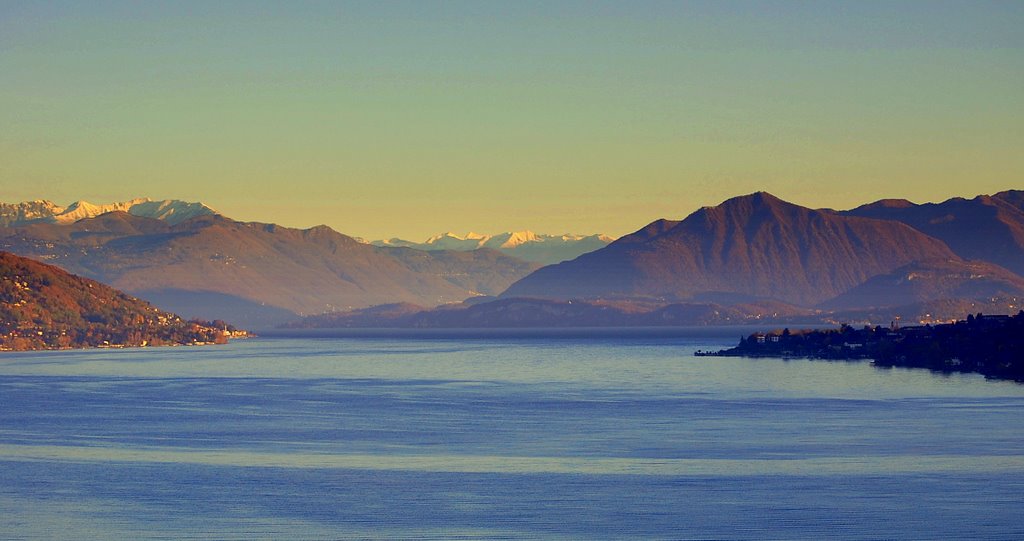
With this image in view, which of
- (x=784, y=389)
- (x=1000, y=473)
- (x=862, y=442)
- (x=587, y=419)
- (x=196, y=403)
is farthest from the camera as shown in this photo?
(x=784, y=389)

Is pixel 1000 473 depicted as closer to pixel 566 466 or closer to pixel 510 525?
pixel 566 466

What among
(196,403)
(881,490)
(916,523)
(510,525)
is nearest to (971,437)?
(881,490)

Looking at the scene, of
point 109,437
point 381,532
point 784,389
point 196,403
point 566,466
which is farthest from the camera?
point 784,389

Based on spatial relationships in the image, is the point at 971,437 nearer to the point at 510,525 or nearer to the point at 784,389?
the point at 510,525

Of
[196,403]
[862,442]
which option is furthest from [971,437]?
[196,403]

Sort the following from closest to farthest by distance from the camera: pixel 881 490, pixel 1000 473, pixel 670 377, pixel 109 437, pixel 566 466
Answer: pixel 881 490 < pixel 1000 473 < pixel 566 466 < pixel 109 437 < pixel 670 377

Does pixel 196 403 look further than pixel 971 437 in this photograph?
Yes
